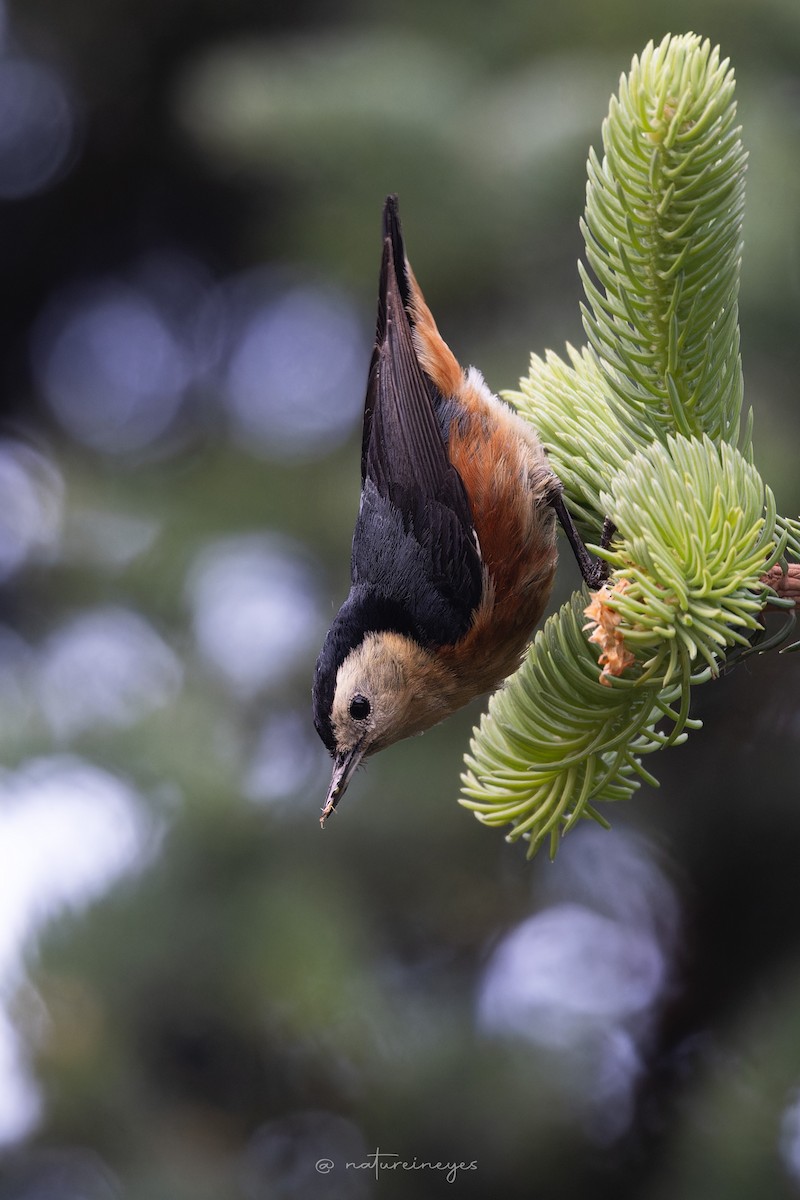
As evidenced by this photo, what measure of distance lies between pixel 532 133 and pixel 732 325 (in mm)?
1096

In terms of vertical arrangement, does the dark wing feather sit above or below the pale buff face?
above

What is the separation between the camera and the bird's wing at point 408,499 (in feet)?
7.30

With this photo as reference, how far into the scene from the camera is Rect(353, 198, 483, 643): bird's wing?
2225mm

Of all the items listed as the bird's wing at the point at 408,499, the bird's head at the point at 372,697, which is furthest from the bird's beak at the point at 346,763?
the bird's wing at the point at 408,499

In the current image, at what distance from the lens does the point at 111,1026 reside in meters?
2.39

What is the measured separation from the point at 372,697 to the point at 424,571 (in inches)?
11.1

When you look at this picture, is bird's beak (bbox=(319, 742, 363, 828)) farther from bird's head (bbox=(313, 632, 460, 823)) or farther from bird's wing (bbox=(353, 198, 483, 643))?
bird's wing (bbox=(353, 198, 483, 643))

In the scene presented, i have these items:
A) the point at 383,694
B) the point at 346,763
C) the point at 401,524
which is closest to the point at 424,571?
the point at 401,524

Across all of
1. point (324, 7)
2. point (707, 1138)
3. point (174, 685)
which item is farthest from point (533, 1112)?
point (324, 7)

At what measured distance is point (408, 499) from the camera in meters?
Result: 2.30

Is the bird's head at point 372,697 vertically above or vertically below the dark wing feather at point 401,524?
below

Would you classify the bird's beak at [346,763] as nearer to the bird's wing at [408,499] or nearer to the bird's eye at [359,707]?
the bird's eye at [359,707]

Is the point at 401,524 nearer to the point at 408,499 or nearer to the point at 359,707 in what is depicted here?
the point at 408,499

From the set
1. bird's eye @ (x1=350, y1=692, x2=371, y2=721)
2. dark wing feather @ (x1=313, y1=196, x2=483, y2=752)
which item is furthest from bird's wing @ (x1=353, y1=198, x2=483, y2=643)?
bird's eye @ (x1=350, y1=692, x2=371, y2=721)
